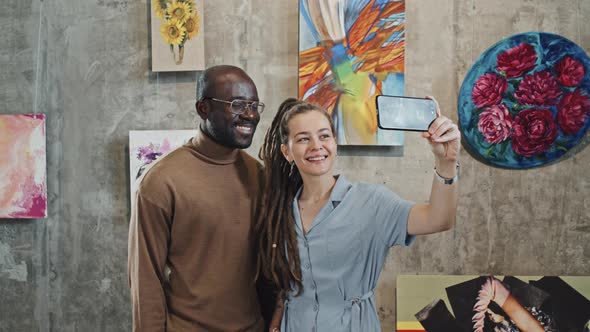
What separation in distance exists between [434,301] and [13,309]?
2.58m

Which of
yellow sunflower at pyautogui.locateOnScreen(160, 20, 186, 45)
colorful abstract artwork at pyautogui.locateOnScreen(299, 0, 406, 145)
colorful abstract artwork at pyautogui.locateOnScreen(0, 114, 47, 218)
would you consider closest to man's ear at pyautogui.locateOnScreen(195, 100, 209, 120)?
colorful abstract artwork at pyautogui.locateOnScreen(299, 0, 406, 145)

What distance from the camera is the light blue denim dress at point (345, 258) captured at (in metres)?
1.60

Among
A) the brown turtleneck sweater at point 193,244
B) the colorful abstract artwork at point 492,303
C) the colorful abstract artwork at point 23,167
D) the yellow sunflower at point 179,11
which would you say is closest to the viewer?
the brown turtleneck sweater at point 193,244

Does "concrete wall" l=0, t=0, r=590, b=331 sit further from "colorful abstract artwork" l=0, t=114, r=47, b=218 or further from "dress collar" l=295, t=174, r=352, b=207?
"dress collar" l=295, t=174, r=352, b=207

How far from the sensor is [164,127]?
117 inches

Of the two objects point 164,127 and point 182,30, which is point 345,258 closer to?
point 164,127

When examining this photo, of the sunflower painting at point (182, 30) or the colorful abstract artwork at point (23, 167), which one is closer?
the sunflower painting at point (182, 30)

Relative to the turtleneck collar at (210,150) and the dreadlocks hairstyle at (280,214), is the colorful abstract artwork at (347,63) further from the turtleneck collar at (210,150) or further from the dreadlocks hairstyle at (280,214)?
the turtleneck collar at (210,150)

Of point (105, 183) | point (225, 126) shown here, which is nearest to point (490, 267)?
point (225, 126)

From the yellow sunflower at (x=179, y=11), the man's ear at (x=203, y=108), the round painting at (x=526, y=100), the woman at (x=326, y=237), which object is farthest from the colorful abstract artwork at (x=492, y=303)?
the yellow sunflower at (x=179, y=11)

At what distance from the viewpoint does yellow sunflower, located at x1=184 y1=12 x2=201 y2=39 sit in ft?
9.45

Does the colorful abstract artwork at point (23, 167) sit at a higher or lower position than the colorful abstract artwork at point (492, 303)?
higher

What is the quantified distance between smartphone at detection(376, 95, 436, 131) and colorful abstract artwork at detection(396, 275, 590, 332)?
64.7 inches

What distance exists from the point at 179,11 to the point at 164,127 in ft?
2.22
